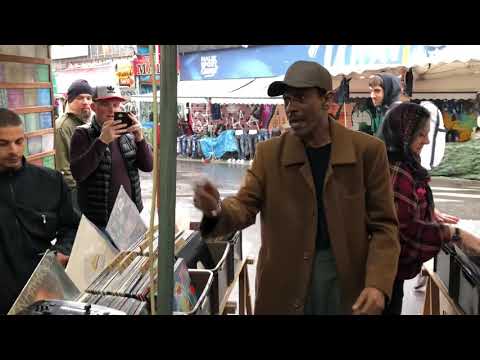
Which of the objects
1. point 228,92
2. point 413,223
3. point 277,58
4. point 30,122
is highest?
point 277,58

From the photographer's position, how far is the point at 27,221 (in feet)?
6.91

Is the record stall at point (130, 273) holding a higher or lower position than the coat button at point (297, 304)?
higher

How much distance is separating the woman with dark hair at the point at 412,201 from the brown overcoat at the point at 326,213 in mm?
338

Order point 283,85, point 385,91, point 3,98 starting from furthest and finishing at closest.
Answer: point 3,98 < point 385,91 < point 283,85

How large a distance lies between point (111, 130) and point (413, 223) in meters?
1.97

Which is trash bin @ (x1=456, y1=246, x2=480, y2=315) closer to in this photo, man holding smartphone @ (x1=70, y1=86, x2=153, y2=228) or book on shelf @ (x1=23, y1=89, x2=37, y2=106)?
man holding smartphone @ (x1=70, y1=86, x2=153, y2=228)

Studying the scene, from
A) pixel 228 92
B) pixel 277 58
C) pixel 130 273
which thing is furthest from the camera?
pixel 277 58

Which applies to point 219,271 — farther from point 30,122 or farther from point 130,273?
point 30,122

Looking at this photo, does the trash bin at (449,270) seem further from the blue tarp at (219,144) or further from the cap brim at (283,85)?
the blue tarp at (219,144)

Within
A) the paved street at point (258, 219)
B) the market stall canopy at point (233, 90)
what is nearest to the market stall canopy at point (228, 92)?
the market stall canopy at point (233, 90)

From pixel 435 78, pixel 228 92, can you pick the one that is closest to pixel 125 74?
pixel 228 92

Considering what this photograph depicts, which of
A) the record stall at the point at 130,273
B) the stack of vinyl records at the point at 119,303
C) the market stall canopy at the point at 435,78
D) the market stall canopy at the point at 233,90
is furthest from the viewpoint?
the market stall canopy at the point at 233,90

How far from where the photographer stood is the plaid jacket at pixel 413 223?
7.16 feet
